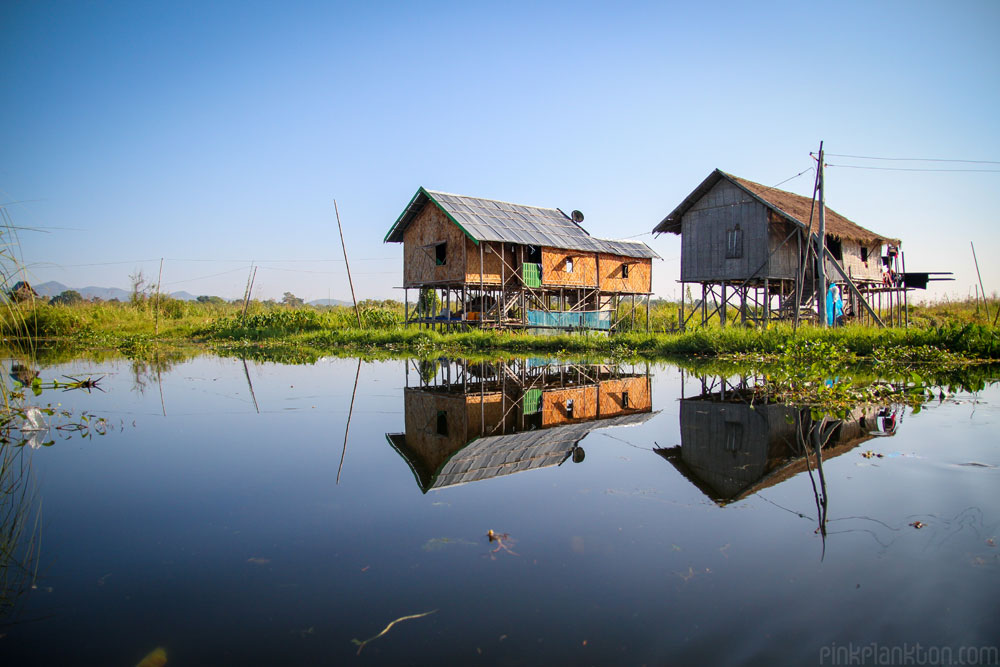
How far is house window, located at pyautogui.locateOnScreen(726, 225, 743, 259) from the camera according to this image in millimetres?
19062

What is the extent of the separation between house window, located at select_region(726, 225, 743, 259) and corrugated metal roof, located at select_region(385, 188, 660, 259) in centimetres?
635

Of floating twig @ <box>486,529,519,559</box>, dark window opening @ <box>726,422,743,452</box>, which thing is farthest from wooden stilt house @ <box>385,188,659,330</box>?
floating twig @ <box>486,529,519,559</box>

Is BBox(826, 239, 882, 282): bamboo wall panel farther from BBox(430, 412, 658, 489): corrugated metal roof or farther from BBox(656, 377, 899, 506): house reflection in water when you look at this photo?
Result: BBox(430, 412, 658, 489): corrugated metal roof

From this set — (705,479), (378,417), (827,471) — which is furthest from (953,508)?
(378,417)

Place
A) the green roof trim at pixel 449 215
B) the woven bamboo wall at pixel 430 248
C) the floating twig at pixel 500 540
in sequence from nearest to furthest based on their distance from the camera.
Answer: the floating twig at pixel 500 540 → the green roof trim at pixel 449 215 → the woven bamboo wall at pixel 430 248

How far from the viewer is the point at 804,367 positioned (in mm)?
11320

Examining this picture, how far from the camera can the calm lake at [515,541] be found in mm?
2402

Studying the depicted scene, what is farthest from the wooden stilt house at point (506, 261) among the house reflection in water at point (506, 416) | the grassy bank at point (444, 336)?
the house reflection in water at point (506, 416)

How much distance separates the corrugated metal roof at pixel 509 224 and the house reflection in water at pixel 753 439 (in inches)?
548

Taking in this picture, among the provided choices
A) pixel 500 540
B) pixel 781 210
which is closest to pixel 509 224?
pixel 781 210

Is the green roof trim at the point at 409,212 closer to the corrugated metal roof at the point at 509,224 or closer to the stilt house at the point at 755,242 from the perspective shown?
the corrugated metal roof at the point at 509,224

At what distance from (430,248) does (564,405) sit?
15.9m

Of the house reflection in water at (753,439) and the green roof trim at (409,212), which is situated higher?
the green roof trim at (409,212)

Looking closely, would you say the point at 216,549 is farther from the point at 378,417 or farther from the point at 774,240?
the point at 774,240
